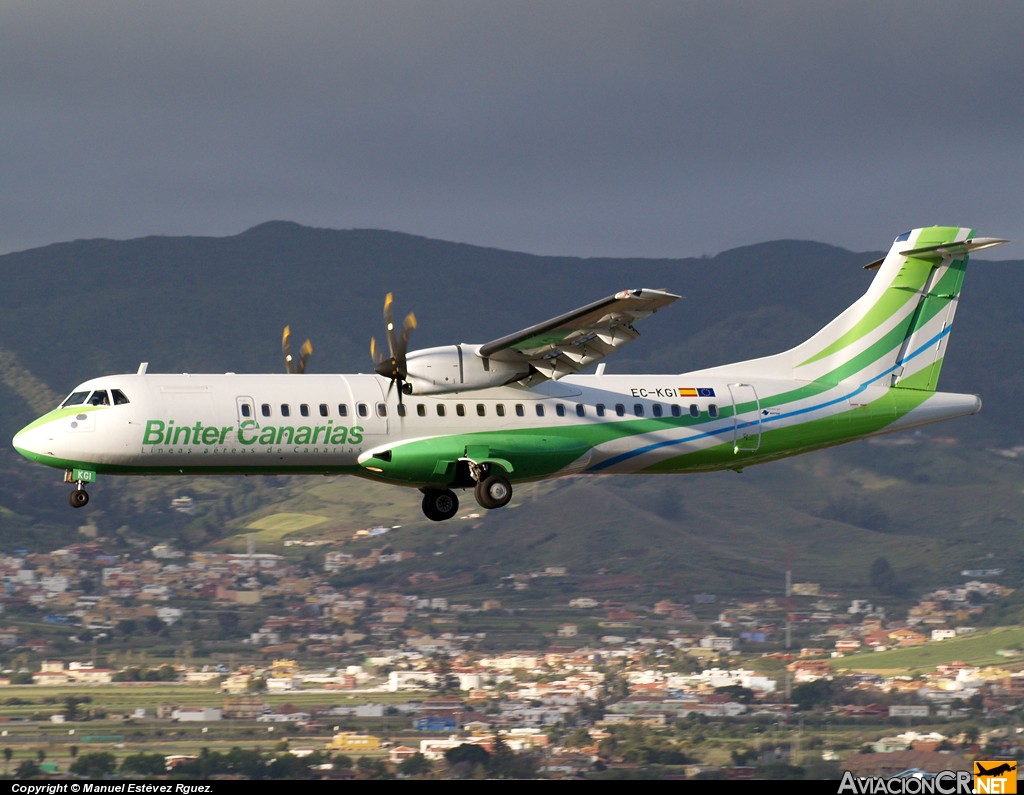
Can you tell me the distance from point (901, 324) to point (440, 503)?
1266 centimetres

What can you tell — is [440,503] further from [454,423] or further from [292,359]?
[292,359]

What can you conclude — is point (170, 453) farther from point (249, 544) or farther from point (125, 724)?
point (249, 544)

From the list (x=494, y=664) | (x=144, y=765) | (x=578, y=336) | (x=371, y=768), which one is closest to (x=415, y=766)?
(x=371, y=768)

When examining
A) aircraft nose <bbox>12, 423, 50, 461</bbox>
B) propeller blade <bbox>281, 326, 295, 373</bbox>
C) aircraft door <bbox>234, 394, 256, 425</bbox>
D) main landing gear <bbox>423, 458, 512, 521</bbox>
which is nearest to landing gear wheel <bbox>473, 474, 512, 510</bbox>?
main landing gear <bbox>423, 458, 512, 521</bbox>

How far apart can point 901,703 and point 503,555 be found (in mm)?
78727

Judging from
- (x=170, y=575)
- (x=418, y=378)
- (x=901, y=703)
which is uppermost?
(x=170, y=575)

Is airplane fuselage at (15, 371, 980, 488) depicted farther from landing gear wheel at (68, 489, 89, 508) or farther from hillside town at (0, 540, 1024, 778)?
hillside town at (0, 540, 1024, 778)

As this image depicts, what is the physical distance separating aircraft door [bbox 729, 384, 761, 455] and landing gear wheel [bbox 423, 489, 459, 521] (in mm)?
6809

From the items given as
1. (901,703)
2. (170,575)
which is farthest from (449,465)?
(170,575)

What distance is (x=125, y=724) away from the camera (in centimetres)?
9212

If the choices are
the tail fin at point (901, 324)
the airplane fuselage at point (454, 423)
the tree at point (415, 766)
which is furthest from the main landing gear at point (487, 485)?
the tree at point (415, 766)

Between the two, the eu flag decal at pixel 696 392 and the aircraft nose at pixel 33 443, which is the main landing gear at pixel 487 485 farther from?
the aircraft nose at pixel 33 443

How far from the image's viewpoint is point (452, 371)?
34.8 metres

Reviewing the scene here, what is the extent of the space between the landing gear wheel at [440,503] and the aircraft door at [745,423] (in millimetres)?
6809
